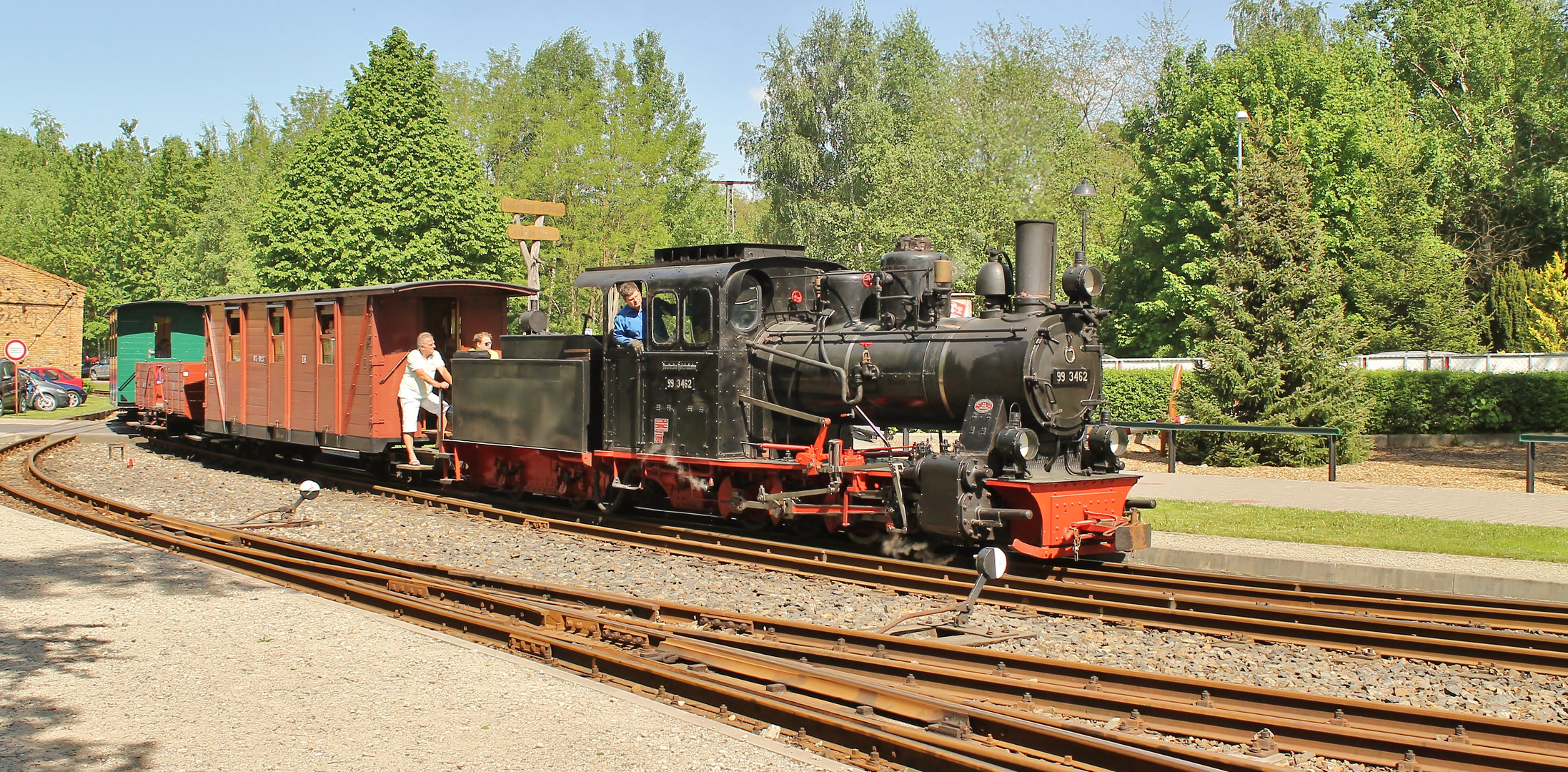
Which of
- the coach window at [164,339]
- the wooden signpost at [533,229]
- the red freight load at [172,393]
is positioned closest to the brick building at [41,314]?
the coach window at [164,339]

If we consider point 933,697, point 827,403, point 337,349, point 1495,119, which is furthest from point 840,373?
point 1495,119

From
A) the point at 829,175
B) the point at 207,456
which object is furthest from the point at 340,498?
the point at 829,175

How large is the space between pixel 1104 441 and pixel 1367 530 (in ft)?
12.0

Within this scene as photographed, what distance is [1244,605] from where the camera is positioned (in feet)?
27.2

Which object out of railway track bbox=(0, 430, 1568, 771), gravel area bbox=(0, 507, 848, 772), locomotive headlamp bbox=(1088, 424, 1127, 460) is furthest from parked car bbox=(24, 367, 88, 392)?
locomotive headlamp bbox=(1088, 424, 1127, 460)

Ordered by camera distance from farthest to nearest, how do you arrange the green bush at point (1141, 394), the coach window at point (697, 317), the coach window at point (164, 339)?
the coach window at point (164, 339), the green bush at point (1141, 394), the coach window at point (697, 317)

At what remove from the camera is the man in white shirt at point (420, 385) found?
→ 15.1m

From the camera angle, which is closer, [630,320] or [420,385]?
[630,320]

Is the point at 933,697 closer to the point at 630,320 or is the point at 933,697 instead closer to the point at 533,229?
the point at 630,320

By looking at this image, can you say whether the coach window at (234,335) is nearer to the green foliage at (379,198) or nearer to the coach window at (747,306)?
the coach window at (747,306)

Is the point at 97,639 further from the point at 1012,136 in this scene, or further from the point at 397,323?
the point at 1012,136

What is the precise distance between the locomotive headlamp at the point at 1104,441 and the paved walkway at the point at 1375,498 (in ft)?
10.9

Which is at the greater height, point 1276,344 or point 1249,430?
point 1276,344

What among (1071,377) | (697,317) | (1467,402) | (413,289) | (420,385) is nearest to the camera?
(1071,377)
